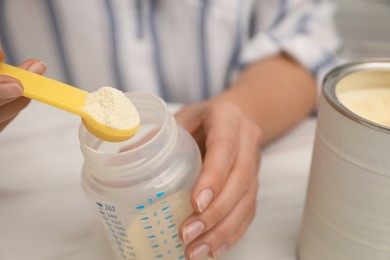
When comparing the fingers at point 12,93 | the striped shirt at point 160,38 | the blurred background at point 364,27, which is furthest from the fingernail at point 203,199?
the blurred background at point 364,27

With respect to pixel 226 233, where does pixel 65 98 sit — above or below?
above

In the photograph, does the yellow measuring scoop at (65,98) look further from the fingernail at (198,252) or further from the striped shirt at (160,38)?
the striped shirt at (160,38)

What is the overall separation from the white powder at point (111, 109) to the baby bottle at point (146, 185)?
0.05ft

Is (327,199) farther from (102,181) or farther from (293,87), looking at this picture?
(293,87)

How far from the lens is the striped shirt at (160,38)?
0.55 meters

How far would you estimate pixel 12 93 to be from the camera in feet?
0.79

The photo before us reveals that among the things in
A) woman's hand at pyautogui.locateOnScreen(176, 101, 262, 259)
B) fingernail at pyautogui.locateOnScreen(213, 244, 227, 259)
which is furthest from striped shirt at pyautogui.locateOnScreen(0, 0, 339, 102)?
fingernail at pyautogui.locateOnScreen(213, 244, 227, 259)

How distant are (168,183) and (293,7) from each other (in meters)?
0.40

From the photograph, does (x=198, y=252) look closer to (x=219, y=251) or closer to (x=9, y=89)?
(x=219, y=251)

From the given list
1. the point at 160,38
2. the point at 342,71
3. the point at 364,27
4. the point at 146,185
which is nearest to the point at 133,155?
the point at 146,185

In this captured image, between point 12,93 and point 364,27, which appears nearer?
point 12,93

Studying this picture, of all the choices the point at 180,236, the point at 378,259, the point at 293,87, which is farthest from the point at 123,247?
the point at 293,87

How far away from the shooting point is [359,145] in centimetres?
23

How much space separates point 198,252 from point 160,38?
0.36 m
